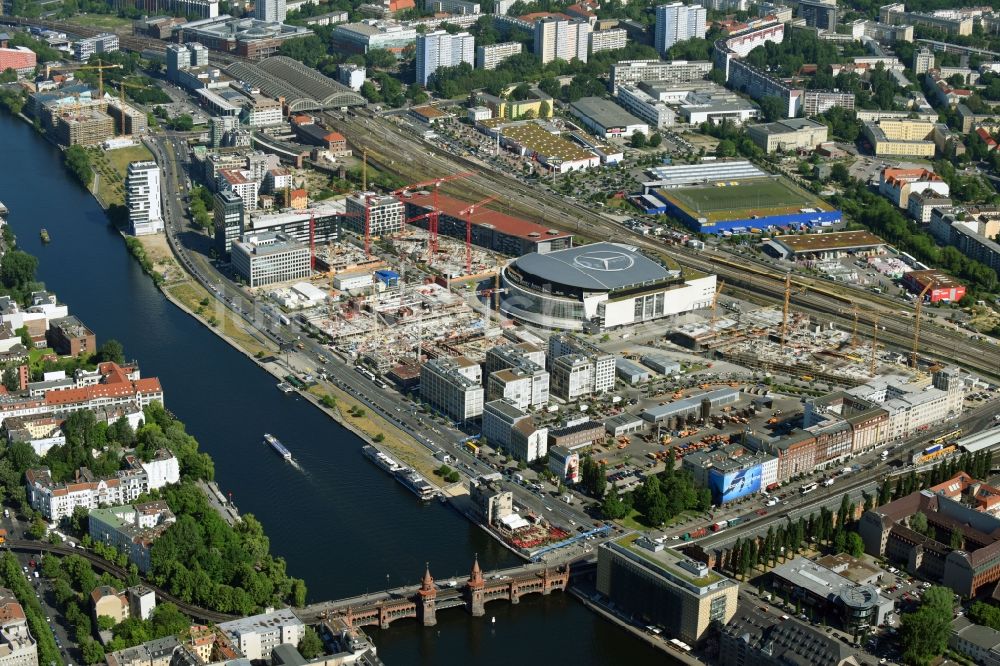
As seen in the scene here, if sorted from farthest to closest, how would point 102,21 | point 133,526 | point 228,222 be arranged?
1. point 102,21
2. point 228,222
3. point 133,526

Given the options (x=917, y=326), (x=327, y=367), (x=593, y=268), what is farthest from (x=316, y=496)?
(x=917, y=326)

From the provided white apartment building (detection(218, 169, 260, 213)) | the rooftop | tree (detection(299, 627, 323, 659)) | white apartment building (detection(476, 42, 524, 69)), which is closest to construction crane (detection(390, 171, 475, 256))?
white apartment building (detection(218, 169, 260, 213))

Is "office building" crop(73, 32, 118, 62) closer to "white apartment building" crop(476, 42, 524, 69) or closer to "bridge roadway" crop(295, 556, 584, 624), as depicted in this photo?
"white apartment building" crop(476, 42, 524, 69)

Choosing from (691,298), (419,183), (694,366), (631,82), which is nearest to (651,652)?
(694,366)

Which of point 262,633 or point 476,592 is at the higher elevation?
point 262,633

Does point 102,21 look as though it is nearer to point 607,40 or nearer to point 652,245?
point 607,40

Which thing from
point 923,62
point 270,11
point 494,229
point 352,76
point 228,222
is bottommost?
point 494,229
